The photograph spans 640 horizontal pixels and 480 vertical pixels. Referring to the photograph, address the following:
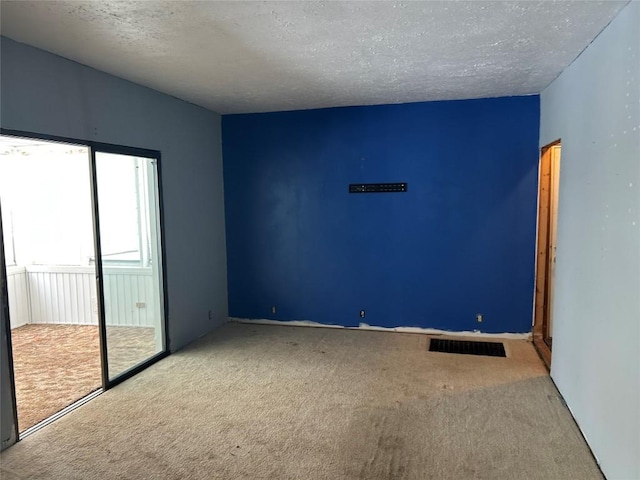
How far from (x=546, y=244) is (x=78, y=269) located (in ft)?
17.3

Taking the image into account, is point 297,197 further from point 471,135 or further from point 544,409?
point 544,409

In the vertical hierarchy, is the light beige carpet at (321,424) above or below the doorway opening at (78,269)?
below

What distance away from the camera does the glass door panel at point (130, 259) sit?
13.8ft

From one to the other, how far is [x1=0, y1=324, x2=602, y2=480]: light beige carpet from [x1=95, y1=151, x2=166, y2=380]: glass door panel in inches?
18.1

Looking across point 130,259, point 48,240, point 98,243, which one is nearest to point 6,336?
point 98,243

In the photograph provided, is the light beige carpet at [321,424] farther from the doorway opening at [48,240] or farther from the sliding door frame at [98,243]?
the doorway opening at [48,240]

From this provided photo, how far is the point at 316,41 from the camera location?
8.93 ft

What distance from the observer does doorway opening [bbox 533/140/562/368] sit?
440 cm

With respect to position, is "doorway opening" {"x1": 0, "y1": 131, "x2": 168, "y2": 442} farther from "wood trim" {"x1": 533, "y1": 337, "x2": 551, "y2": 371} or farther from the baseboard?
"wood trim" {"x1": 533, "y1": 337, "x2": 551, "y2": 371}

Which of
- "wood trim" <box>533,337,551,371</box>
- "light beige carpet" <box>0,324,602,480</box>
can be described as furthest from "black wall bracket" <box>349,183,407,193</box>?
"wood trim" <box>533,337,551,371</box>

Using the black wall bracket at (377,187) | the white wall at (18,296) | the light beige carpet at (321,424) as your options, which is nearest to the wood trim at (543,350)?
the light beige carpet at (321,424)

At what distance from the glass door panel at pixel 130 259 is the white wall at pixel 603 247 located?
351 cm

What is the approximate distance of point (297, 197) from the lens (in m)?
5.16

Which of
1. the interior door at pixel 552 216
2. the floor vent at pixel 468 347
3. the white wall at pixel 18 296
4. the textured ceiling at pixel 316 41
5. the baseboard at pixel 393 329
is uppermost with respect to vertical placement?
the textured ceiling at pixel 316 41
